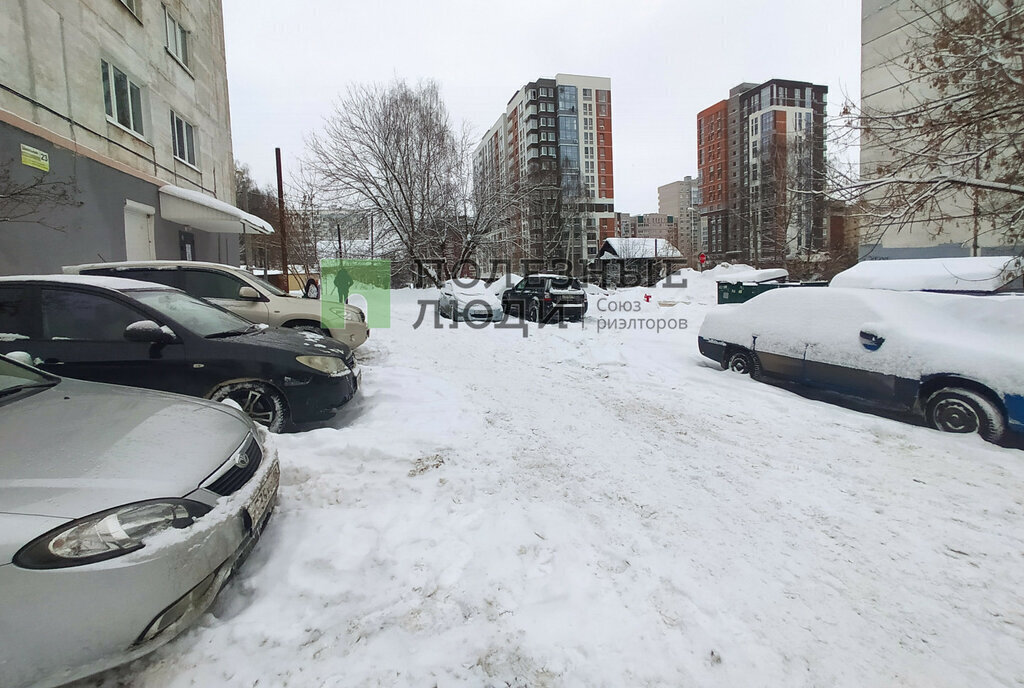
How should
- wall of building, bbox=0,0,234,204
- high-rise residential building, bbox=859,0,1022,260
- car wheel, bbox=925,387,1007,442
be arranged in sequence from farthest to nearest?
wall of building, bbox=0,0,234,204 → high-rise residential building, bbox=859,0,1022,260 → car wheel, bbox=925,387,1007,442

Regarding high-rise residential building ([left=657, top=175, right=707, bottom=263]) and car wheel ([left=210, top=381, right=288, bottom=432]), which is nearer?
car wheel ([left=210, top=381, right=288, bottom=432])

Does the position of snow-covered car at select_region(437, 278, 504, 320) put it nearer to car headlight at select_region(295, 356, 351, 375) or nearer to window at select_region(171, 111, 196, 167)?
window at select_region(171, 111, 196, 167)

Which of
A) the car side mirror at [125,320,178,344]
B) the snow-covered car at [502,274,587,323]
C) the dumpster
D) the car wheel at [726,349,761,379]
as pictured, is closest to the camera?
the car side mirror at [125,320,178,344]

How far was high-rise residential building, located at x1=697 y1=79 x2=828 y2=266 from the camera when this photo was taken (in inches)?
1249

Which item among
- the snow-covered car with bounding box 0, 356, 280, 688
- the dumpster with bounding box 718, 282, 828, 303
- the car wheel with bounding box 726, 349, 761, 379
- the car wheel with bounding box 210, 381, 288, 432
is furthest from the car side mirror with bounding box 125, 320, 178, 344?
the dumpster with bounding box 718, 282, 828, 303

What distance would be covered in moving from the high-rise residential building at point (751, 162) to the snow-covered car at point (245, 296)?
81.9ft

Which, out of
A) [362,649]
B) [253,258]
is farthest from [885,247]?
[253,258]

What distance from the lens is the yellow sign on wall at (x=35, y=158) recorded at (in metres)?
8.25

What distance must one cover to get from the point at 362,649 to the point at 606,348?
26.0 ft

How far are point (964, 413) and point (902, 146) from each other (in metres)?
4.38

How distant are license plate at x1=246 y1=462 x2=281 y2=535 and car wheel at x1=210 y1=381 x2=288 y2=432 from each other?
1.76m

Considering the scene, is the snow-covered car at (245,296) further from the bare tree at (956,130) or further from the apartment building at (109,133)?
the bare tree at (956,130)

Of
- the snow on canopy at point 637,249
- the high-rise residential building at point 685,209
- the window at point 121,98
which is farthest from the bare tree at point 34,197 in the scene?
the high-rise residential building at point 685,209

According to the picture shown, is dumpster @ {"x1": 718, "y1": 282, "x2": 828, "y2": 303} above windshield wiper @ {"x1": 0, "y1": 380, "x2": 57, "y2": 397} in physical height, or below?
above
